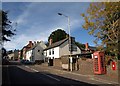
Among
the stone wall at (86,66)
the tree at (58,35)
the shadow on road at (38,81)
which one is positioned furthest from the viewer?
the tree at (58,35)

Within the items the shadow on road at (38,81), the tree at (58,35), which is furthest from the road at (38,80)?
the tree at (58,35)

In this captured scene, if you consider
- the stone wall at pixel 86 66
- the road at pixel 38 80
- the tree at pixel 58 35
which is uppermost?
the tree at pixel 58 35

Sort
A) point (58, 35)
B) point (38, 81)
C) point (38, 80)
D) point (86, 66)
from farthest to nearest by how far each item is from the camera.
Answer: point (58, 35) < point (86, 66) < point (38, 80) < point (38, 81)

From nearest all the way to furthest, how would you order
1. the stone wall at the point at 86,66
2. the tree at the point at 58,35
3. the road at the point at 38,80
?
1. the road at the point at 38,80
2. the stone wall at the point at 86,66
3. the tree at the point at 58,35

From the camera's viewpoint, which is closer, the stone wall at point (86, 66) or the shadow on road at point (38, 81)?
the shadow on road at point (38, 81)

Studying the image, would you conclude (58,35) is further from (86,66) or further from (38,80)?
(38,80)

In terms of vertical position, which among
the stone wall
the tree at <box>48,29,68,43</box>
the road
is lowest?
the road

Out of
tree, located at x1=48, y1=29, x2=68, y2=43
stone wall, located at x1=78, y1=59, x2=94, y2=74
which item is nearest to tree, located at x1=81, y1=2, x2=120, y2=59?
stone wall, located at x1=78, y1=59, x2=94, y2=74

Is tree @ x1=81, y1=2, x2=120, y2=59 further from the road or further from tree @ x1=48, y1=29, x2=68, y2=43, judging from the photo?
tree @ x1=48, y1=29, x2=68, y2=43

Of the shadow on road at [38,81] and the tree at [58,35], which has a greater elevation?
the tree at [58,35]

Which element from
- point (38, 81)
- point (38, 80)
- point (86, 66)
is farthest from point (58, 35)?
point (38, 81)

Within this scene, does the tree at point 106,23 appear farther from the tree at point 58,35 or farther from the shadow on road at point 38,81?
the tree at point 58,35

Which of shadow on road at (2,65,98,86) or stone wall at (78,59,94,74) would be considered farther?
stone wall at (78,59,94,74)

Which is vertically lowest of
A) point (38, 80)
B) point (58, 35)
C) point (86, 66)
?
point (38, 80)
